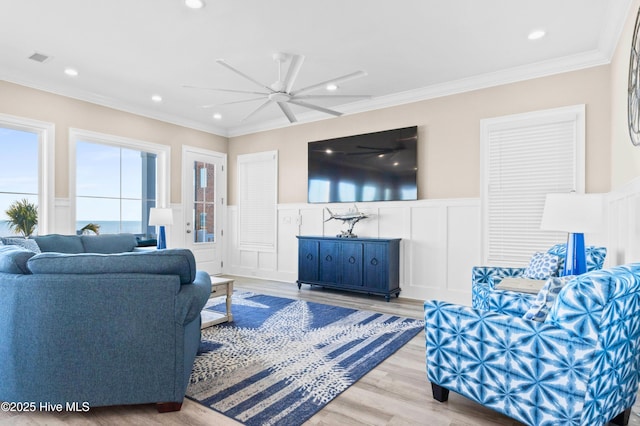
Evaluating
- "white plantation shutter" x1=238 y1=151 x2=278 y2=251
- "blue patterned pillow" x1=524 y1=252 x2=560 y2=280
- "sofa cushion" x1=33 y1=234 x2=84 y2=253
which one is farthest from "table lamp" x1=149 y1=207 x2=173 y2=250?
"blue patterned pillow" x1=524 y1=252 x2=560 y2=280

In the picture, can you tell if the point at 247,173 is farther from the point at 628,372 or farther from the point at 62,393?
the point at 628,372

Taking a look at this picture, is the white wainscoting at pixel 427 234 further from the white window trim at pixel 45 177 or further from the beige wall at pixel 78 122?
the white window trim at pixel 45 177

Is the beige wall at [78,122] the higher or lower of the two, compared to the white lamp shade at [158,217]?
higher

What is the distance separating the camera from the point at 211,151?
675 cm

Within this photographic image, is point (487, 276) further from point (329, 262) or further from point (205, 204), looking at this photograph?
point (205, 204)

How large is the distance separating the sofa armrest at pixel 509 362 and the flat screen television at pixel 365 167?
3.13 m

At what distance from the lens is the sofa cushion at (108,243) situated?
4.49 meters

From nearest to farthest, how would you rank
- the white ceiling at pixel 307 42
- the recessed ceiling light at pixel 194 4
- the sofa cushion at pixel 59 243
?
1. the recessed ceiling light at pixel 194 4
2. the white ceiling at pixel 307 42
3. the sofa cushion at pixel 59 243

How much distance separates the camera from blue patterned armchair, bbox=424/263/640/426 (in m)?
1.49

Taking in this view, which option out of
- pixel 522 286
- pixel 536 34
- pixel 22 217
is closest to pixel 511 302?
pixel 522 286

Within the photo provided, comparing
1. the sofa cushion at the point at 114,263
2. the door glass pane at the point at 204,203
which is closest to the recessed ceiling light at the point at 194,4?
the sofa cushion at the point at 114,263

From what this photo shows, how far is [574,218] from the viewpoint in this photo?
232cm

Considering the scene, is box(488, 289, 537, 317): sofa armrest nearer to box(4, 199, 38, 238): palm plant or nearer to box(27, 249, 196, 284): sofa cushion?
box(27, 249, 196, 284): sofa cushion

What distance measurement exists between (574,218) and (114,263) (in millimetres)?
2792
